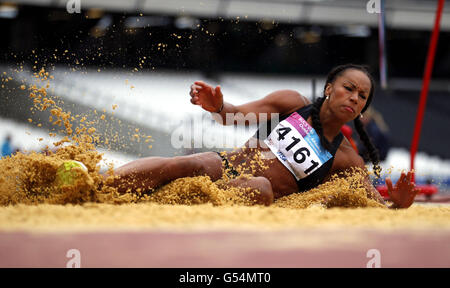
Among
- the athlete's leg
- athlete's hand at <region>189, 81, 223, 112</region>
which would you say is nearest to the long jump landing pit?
the athlete's leg

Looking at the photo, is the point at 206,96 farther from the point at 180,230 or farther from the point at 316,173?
the point at 180,230

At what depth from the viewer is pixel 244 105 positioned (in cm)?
Answer: 259

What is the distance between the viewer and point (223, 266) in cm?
110

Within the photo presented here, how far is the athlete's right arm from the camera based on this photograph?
2.41 metres

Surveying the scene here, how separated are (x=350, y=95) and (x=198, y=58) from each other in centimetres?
130

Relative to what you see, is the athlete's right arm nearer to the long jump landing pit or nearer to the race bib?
the race bib

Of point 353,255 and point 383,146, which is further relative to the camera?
point 383,146

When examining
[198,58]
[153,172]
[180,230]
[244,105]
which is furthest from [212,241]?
[198,58]

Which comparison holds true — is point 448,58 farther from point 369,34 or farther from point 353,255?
point 353,255

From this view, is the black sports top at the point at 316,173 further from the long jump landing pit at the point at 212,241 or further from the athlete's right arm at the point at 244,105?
the long jump landing pit at the point at 212,241

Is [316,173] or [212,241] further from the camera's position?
[316,173]

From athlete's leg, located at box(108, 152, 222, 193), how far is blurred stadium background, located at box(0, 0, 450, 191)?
330 millimetres
